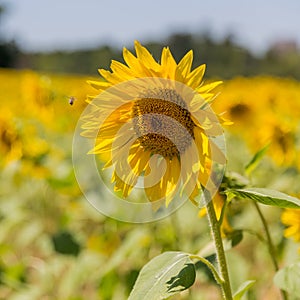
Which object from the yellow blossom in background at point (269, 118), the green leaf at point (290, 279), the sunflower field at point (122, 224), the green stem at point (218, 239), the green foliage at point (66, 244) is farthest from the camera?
the yellow blossom in background at point (269, 118)

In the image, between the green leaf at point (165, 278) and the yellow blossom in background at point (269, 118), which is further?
the yellow blossom in background at point (269, 118)

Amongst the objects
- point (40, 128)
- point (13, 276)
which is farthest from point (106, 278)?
point (40, 128)

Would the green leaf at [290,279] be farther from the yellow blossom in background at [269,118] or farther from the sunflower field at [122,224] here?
the yellow blossom in background at [269,118]

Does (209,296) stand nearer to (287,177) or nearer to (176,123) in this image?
(287,177)

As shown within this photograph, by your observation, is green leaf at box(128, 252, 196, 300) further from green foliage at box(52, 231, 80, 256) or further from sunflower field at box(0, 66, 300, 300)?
green foliage at box(52, 231, 80, 256)

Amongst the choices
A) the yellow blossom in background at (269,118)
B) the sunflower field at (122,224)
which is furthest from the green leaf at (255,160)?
the yellow blossom in background at (269,118)

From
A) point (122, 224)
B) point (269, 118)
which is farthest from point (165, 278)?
point (269, 118)

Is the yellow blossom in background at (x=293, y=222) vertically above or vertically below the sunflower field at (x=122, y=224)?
above
